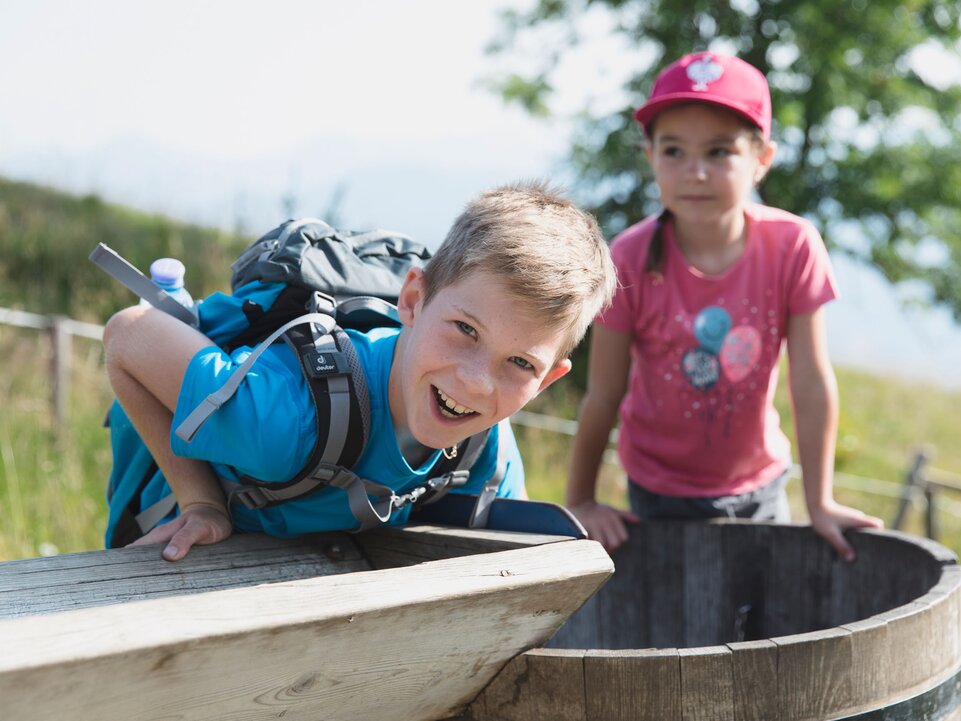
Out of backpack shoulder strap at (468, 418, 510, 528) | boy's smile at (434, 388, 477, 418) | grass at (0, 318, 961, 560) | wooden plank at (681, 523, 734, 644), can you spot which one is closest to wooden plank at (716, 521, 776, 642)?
wooden plank at (681, 523, 734, 644)

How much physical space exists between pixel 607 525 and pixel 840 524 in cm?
60

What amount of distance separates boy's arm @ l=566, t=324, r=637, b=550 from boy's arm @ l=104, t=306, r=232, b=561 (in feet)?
3.79

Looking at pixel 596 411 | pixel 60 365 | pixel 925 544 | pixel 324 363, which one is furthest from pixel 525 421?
pixel 324 363

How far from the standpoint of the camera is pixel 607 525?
2.71 m

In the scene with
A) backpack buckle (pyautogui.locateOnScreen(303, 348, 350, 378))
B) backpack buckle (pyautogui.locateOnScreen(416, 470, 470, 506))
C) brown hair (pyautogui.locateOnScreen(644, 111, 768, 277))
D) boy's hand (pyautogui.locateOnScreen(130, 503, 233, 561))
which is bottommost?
boy's hand (pyautogui.locateOnScreen(130, 503, 233, 561))

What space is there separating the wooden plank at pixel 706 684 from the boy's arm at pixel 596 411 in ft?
3.95

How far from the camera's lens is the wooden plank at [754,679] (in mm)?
1567

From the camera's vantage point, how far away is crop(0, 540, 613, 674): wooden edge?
1165mm

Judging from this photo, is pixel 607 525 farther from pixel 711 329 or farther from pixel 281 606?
pixel 281 606

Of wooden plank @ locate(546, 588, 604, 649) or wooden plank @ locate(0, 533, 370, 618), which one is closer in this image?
wooden plank @ locate(0, 533, 370, 618)

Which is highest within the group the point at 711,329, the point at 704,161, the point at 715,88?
the point at 715,88

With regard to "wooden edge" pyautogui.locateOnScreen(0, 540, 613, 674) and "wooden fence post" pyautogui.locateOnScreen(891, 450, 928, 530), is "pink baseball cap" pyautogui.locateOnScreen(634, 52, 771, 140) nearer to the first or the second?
"wooden edge" pyautogui.locateOnScreen(0, 540, 613, 674)

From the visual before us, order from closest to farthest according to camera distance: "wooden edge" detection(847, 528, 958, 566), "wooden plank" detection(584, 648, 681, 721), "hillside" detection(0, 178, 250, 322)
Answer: "wooden plank" detection(584, 648, 681, 721), "wooden edge" detection(847, 528, 958, 566), "hillside" detection(0, 178, 250, 322)

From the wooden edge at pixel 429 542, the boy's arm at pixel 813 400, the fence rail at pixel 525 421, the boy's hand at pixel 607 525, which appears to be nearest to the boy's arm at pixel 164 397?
the wooden edge at pixel 429 542
